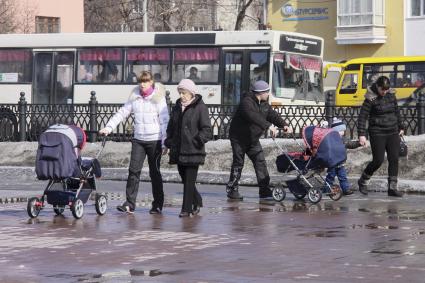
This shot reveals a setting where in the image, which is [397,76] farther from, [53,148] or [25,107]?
[53,148]

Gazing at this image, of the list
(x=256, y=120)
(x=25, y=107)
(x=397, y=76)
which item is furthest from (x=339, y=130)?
(x=397, y=76)

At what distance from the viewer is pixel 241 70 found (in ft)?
100

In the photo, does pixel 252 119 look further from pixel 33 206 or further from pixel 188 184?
pixel 33 206

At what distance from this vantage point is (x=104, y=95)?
1273 inches

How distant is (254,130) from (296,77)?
15.1 metres

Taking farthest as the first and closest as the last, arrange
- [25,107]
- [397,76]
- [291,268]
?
[397,76] → [25,107] → [291,268]

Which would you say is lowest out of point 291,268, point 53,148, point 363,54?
point 291,268

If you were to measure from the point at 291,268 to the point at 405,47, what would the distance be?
46.1 meters

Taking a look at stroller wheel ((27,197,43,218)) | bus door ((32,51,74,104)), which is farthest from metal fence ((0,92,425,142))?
stroller wheel ((27,197,43,218))

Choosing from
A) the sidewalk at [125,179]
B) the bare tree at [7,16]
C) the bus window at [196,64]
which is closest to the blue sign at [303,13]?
the bare tree at [7,16]

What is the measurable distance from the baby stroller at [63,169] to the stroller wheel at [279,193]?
290 centimetres

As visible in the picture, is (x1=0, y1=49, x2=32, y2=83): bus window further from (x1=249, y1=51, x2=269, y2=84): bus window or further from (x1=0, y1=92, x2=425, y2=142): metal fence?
(x1=249, y1=51, x2=269, y2=84): bus window

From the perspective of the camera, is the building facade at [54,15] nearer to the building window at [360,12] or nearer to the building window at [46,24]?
the building window at [46,24]

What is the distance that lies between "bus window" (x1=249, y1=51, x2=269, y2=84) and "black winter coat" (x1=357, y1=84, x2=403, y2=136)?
1393 centimetres
